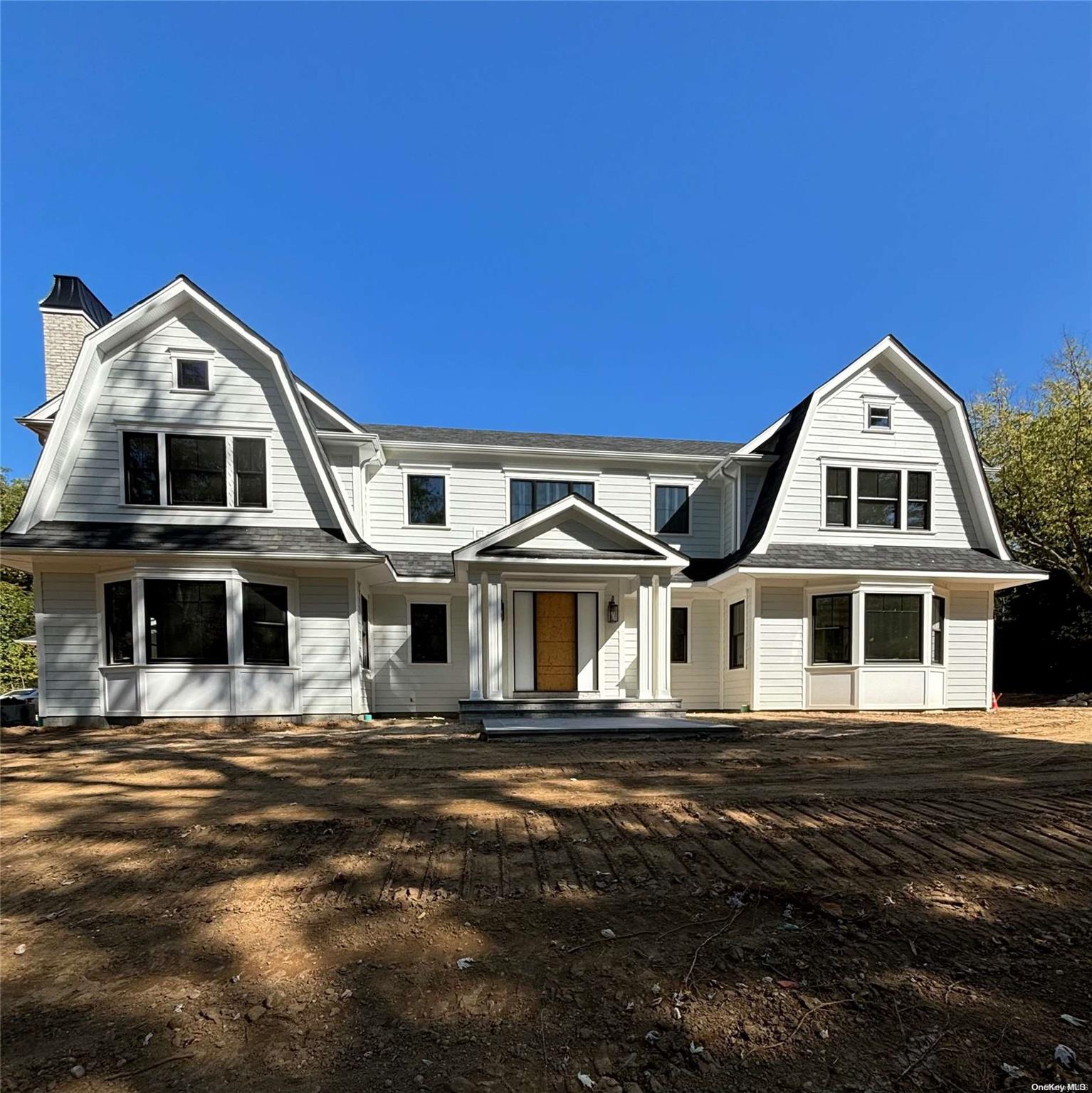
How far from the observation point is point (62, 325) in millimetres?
13531

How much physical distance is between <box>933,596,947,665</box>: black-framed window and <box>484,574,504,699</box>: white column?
9.65 metres

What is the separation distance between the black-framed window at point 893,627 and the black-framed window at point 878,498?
1.82m

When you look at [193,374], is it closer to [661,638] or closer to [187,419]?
[187,419]

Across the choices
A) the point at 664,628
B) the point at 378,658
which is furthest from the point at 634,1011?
the point at 378,658

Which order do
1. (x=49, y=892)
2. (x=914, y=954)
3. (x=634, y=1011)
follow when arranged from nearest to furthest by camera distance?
(x=634, y=1011) → (x=914, y=954) → (x=49, y=892)

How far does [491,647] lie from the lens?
37.3ft

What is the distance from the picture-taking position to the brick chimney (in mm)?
13430

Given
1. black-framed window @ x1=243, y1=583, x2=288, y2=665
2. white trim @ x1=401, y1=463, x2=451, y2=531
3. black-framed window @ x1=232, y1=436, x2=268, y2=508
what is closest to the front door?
white trim @ x1=401, y1=463, x2=451, y2=531

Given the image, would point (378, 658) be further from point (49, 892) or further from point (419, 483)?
point (49, 892)

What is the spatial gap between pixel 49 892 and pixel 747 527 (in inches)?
513

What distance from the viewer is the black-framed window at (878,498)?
43.9 feet

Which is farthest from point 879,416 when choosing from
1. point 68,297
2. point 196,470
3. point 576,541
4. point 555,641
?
point 68,297

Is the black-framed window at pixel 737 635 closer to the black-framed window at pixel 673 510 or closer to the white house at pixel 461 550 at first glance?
the white house at pixel 461 550

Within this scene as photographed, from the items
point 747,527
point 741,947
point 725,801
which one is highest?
point 747,527
